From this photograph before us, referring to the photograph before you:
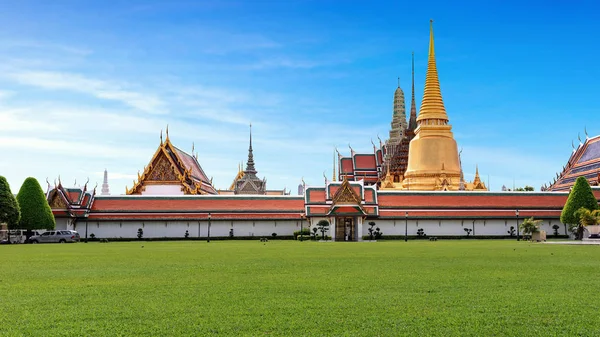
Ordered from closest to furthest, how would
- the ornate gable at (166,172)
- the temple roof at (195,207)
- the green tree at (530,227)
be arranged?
the green tree at (530,227) → the temple roof at (195,207) → the ornate gable at (166,172)

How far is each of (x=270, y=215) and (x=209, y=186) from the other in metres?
18.8

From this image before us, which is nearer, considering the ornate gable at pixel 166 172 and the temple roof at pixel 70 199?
the temple roof at pixel 70 199

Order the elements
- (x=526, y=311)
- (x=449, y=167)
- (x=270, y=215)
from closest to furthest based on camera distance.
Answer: (x=526, y=311) < (x=270, y=215) < (x=449, y=167)

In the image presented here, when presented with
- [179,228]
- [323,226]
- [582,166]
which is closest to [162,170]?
[179,228]

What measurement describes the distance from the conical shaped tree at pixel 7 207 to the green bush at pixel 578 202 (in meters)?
35.6

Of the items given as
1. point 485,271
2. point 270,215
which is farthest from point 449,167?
point 485,271

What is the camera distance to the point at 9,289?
1069cm

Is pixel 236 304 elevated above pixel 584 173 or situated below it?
below

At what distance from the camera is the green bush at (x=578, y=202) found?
4325cm

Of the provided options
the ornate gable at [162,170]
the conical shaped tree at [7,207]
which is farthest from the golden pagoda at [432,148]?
the conical shaped tree at [7,207]

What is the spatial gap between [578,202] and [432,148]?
21436 millimetres

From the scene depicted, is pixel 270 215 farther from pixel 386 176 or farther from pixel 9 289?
pixel 9 289

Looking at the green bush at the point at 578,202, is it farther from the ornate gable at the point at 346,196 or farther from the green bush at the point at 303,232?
the green bush at the point at 303,232

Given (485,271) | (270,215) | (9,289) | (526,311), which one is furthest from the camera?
(270,215)
